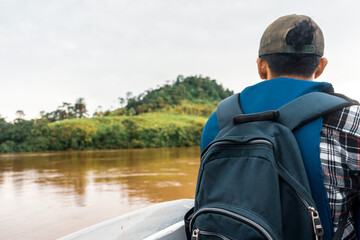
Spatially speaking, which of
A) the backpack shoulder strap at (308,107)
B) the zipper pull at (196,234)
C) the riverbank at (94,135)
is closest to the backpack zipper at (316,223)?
the backpack shoulder strap at (308,107)

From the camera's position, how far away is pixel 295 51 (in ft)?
3.49

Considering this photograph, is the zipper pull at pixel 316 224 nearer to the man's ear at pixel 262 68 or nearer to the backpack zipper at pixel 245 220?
the backpack zipper at pixel 245 220

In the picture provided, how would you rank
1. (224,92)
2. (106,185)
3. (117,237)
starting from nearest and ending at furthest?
(117,237) < (106,185) < (224,92)

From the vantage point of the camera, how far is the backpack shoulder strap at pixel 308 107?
922mm

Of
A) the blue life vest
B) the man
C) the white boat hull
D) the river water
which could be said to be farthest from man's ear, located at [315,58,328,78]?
the river water

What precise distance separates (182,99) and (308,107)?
44.3 meters

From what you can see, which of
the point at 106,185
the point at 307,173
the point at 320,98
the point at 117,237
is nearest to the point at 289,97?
the point at 320,98

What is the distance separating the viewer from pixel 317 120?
93cm

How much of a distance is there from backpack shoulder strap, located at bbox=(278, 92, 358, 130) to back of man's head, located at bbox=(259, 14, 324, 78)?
0.60 ft

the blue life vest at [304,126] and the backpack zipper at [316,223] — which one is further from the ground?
the blue life vest at [304,126]

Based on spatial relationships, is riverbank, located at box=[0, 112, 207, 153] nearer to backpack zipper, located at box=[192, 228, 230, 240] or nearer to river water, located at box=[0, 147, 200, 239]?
river water, located at box=[0, 147, 200, 239]

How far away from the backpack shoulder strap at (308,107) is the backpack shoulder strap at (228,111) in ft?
0.57

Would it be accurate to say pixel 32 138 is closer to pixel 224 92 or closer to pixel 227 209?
pixel 227 209

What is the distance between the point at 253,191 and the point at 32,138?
734 inches
